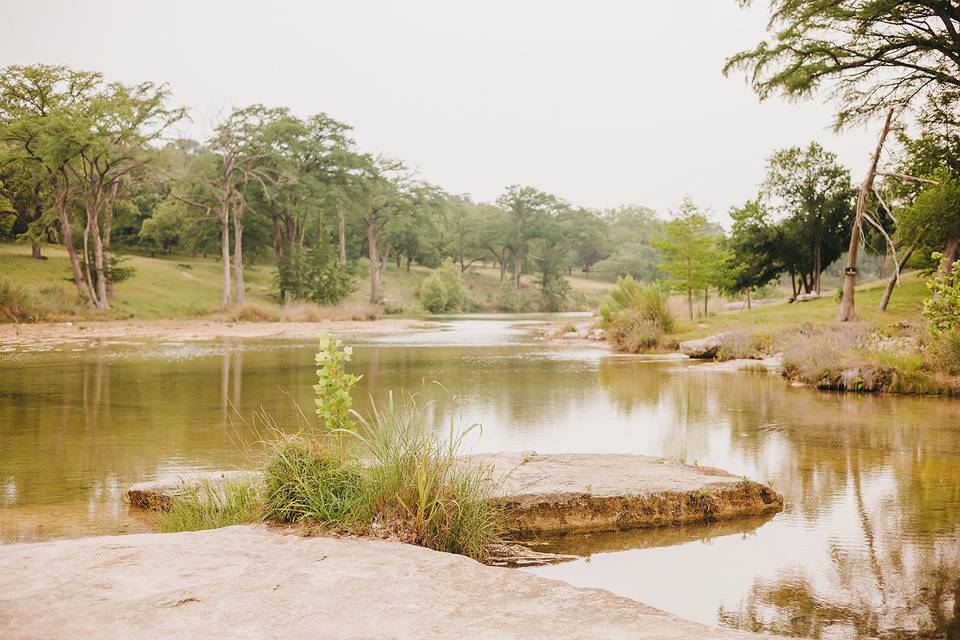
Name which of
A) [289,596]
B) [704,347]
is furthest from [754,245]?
[289,596]

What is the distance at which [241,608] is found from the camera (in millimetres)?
3500

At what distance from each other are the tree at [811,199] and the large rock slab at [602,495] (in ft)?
118

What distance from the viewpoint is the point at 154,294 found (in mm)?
44469

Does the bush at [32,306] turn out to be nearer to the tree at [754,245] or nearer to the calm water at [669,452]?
the calm water at [669,452]

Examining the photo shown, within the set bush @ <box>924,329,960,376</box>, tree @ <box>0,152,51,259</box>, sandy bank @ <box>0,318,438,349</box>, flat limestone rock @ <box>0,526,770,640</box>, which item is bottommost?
sandy bank @ <box>0,318,438,349</box>

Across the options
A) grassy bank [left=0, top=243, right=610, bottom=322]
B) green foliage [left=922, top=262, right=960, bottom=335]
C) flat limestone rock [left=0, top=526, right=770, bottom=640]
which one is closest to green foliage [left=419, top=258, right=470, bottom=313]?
grassy bank [left=0, top=243, right=610, bottom=322]

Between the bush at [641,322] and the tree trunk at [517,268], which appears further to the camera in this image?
the tree trunk at [517,268]

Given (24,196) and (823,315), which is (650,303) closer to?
(823,315)

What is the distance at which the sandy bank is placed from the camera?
27.5 m

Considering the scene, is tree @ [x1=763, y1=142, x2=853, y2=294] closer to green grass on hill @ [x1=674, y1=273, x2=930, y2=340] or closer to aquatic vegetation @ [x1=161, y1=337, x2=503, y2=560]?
green grass on hill @ [x1=674, y1=273, x2=930, y2=340]

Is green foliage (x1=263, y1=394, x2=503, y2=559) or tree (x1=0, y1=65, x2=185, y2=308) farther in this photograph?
tree (x1=0, y1=65, x2=185, y2=308)

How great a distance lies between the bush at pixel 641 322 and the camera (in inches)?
969

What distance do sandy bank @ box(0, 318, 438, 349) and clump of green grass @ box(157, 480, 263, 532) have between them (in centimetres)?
1939

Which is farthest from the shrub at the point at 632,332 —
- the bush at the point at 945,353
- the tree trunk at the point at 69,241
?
the tree trunk at the point at 69,241
